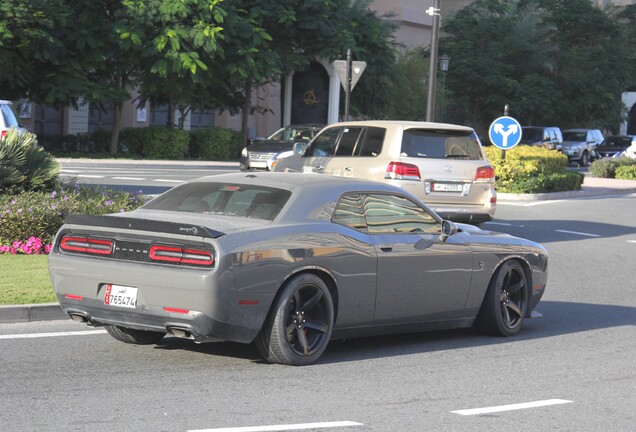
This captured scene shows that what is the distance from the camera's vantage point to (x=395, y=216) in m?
10.2

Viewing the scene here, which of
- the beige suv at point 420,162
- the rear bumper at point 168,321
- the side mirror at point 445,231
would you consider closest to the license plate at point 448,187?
the beige suv at point 420,162

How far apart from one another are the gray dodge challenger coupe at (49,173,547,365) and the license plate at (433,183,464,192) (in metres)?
6.82

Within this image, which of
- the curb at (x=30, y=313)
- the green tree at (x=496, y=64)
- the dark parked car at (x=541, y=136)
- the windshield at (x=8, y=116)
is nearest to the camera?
the curb at (x=30, y=313)

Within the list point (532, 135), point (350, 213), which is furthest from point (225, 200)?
point (532, 135)

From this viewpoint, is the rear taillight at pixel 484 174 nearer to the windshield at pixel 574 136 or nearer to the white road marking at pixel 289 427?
the white road marking at pixel 289 427

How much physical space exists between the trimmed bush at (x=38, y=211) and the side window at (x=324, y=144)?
373 cm

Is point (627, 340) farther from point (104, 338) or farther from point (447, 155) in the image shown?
point (447, 155)

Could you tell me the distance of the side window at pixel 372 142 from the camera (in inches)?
706

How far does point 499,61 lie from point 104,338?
58818 mm

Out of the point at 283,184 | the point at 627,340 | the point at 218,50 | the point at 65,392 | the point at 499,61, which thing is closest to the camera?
the point at 65,392

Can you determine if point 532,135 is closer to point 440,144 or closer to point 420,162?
point 440,144

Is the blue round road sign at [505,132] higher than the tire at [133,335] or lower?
higher

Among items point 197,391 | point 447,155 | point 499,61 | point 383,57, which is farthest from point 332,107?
point 197,391

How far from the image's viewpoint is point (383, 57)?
168ft
